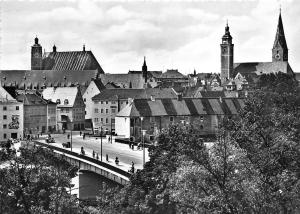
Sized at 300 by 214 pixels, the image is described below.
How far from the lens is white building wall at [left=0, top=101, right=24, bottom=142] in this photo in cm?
10156

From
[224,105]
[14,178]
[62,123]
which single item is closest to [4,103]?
[62,123]

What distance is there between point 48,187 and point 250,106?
30.2m

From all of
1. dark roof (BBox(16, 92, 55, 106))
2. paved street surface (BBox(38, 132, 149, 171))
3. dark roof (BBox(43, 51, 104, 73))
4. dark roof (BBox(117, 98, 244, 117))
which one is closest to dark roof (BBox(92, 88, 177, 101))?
dark roof (BBox(16, 92, 55, 106))

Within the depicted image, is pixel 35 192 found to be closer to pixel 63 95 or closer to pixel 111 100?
pixel 111 100

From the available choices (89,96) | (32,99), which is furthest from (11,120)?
(89,96)

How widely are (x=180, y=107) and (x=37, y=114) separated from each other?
25.3m

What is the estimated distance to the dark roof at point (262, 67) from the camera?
16312 centimetres

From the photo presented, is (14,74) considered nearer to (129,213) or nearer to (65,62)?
(65,62)

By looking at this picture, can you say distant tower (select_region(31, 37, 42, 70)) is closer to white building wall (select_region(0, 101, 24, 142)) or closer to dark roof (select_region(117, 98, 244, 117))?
white building wall (select_region(0, 101, 24, 142))

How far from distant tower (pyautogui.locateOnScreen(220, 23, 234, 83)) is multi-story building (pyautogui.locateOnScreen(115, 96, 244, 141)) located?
65.0 meters

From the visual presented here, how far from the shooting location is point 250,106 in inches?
2547

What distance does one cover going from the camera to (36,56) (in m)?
159

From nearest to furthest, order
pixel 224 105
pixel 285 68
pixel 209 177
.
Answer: pixel 209 177 < pixel 224 105 < pixel 285 68

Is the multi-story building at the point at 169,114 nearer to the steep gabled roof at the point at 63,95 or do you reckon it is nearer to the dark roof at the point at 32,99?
the dark roof at the point at 32,99
